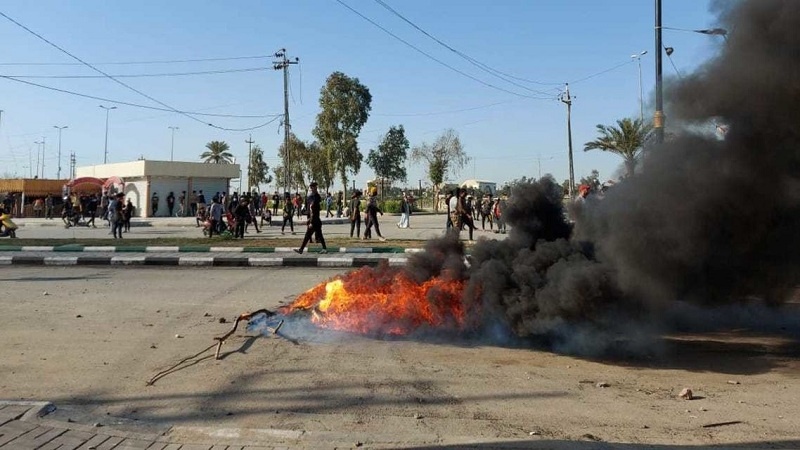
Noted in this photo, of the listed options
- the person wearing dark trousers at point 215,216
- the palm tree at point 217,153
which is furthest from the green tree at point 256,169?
the person wearing dark trousers at point 215,216

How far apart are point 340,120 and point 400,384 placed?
4529cm

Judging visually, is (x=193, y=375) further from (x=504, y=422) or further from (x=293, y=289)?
(x=293, y=289)

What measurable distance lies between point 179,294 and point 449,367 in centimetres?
610

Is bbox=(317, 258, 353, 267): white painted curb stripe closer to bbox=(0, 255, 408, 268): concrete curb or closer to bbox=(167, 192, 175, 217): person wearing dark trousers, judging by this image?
bbox=(0, 255, 408, 268): concrete curb

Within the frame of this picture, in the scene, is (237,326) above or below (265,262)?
below

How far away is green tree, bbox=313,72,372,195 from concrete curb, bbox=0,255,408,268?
34661 millimetres

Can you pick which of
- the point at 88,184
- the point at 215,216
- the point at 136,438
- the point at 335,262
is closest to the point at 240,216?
the point at 215,216

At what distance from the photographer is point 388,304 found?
7.34m

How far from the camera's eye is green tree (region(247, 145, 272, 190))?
8225cm

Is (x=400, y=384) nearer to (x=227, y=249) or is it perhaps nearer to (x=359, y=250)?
(x=359, y=250)

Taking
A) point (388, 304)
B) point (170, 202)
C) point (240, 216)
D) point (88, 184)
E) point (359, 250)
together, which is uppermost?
point (88, 184)

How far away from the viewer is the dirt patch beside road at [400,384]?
4.56m

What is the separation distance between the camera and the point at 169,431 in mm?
4379

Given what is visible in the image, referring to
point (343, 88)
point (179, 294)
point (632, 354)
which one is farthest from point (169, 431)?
point (343, 88)
